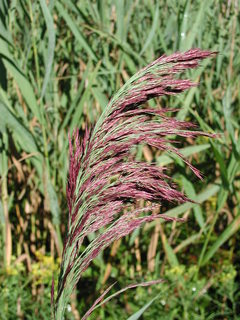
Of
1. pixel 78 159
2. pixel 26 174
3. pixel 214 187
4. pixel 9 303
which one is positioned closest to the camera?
pixel 78 159

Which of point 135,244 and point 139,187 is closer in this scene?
point 139,187

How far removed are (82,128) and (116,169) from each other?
1287mm

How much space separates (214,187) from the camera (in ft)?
6.45

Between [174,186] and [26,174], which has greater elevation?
[174,186]

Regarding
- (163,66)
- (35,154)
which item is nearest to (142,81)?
(163,66)

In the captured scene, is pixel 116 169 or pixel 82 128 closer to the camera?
pixel 116 169

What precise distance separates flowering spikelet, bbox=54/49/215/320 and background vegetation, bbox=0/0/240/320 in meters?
0.78

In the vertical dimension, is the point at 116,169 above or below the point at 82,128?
above

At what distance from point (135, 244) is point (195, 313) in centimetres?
35

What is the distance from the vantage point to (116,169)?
0.80m

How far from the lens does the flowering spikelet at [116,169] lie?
79cm

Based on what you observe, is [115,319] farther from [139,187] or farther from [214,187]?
[139,187]

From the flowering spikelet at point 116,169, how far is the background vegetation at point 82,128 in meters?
0.78

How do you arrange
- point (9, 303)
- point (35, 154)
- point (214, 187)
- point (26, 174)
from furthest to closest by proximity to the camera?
1. point (26, 174)
2. point (214, 187)
3. point (9, 303)
4. point (35, 154)
